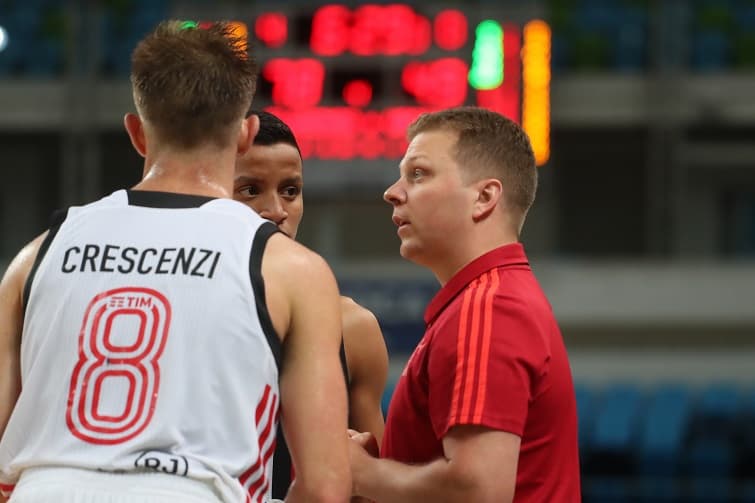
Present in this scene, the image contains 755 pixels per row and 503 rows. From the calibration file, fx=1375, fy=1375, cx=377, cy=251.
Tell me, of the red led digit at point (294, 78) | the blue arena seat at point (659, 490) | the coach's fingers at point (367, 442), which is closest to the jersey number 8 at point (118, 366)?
the coach's fingers at point (367, 442)

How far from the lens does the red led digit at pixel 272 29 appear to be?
1014 cm

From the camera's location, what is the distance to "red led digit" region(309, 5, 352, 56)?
1014cm

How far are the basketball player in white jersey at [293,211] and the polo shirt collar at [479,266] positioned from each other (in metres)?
0.52

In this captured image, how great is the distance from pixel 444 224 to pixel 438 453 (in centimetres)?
45

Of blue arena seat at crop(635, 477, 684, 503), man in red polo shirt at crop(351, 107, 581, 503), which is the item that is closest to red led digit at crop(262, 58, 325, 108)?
blue arena seat at crop(635, 477, 684, 503)

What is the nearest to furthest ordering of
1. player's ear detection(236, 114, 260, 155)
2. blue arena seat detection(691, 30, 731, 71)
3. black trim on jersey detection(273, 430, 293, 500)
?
1. player's ear detection(236, 114, 260, 155)
2. black trim on jersey detection(273, 430, 293, 500)
3. blue arena seat detection(691, 30, 731, 71)

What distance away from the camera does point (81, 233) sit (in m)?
2.25

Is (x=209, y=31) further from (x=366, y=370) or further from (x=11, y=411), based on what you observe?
(x=366, y=370)

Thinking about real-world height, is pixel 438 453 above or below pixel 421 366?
below

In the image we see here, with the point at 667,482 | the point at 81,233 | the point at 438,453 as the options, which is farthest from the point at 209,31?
the point at 667,482

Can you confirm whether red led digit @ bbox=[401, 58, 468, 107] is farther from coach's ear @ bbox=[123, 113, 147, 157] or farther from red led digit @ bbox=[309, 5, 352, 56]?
coach's ear @ bbox=[123, 113, 147, 157]

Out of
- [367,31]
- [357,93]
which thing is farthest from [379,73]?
[367,31]

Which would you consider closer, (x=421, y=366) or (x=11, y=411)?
(x=11, y=411)

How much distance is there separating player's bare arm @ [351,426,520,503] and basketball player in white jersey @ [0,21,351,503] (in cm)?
29
